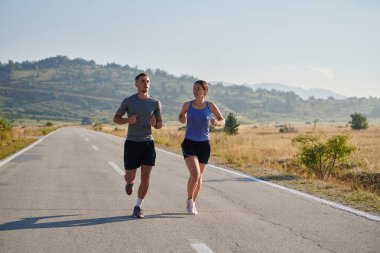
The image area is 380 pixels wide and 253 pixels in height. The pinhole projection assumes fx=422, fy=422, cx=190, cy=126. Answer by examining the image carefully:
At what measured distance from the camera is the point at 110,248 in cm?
459

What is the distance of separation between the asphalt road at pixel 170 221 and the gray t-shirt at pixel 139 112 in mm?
1198

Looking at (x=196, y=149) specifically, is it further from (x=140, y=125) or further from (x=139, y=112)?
(x=139, y=112)

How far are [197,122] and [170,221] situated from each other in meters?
1.54

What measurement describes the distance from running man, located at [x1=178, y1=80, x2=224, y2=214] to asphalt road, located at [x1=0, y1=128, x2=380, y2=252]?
0.54 m

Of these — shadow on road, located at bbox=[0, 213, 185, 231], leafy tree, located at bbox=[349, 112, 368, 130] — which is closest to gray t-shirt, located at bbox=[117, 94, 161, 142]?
shadow on road, located at bbox=[0, 213, 185, 231]

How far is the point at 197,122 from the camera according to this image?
21.2ft

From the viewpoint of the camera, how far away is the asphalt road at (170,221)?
4.77 m

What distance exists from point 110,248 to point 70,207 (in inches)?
95.5

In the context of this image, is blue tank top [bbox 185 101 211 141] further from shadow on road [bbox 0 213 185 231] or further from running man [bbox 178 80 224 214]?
shadow on road [bbox 0 213 185 231]

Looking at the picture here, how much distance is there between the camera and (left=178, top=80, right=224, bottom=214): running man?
6426 mm

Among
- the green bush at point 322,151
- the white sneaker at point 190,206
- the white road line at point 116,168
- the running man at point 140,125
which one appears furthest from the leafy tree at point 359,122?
the running man at point 140,125

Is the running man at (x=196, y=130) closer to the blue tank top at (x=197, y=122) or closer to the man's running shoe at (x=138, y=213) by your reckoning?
the blue tank top at (x=197, y=122)

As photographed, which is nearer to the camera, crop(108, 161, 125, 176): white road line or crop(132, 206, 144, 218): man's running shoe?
crop(132, 206, 144, 218): man's running shoe

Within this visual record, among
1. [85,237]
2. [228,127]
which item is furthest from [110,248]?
[228,127]
